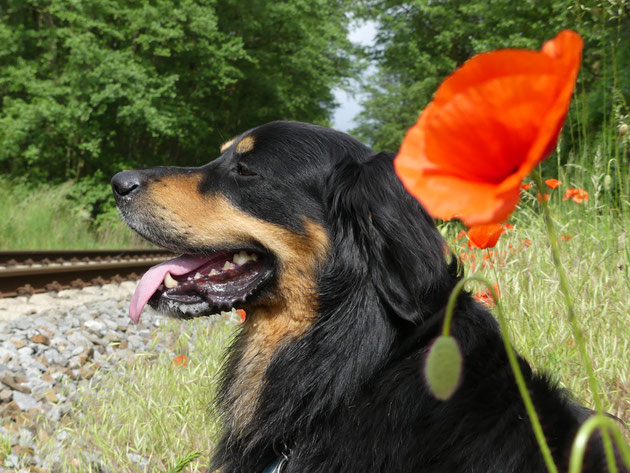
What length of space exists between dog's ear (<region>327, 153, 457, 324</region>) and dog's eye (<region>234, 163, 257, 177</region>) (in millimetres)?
599

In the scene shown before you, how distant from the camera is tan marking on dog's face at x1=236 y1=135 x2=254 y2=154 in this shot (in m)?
2.90

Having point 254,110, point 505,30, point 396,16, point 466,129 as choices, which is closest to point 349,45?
point 396,16

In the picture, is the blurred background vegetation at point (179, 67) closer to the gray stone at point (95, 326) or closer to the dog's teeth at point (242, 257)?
the gray stone at point (95, 326)

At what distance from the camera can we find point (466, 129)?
0.56 m

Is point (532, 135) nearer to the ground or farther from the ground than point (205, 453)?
farther from the ground

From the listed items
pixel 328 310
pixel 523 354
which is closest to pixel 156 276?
pixel 328 310

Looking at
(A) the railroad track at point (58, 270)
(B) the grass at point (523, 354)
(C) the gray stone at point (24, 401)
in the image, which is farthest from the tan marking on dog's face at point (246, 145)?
(A) the railroad track at point (58, 270)

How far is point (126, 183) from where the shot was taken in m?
2.89

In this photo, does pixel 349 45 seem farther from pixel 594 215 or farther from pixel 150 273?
pixel 150 273

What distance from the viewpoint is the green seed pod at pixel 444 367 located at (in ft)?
2.21

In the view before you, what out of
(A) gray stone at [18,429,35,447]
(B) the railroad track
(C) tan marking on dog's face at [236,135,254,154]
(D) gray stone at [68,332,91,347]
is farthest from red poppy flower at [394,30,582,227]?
(B) the railroad track

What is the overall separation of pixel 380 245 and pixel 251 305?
0.75 m

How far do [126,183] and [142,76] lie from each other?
13.4m

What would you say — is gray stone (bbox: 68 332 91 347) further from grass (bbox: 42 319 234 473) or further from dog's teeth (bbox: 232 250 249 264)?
dog's teeth (bbox: 232 250 249 264)
